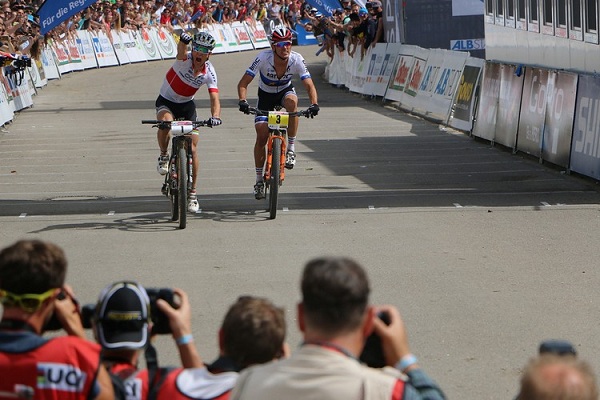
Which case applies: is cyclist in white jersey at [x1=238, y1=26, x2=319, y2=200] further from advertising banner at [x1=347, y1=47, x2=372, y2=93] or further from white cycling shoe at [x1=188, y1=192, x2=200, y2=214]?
advertising banner at [x1=347, y1=47, x2=372, y2=93]

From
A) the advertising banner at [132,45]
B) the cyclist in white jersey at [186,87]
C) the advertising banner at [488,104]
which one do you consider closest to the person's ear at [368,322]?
the cyclist in white jersey at [186,87]

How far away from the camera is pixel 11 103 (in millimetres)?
25844

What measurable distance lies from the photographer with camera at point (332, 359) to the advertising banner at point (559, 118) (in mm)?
12596

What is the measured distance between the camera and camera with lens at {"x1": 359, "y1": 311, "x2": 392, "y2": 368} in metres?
3.59

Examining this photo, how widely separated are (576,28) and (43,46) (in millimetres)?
23378

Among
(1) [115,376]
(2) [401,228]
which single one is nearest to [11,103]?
(2) [401,228]

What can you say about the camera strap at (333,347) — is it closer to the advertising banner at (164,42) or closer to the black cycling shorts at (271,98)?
the black cycling shorts at (271,98)

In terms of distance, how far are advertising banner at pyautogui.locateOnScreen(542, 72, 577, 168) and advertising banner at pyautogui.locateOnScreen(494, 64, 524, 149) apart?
149 centimetres

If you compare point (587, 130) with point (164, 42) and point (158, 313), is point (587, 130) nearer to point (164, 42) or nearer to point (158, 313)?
point (158, 313)

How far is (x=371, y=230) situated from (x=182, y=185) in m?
1.92

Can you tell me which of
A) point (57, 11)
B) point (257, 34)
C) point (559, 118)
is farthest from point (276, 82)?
point (257, 34)

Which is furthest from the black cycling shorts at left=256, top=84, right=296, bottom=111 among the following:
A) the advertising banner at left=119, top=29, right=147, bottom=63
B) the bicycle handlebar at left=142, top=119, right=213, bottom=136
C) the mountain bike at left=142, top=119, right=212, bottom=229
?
the advertising banner at left=119, top=29, right=147, bottom=63

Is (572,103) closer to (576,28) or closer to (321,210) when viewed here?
(576,28)

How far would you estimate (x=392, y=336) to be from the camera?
11.6ft
